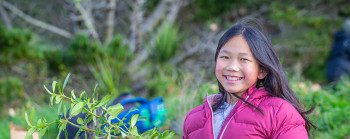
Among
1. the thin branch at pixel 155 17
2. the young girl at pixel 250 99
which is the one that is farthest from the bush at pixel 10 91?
the young girl at pixel 250 99

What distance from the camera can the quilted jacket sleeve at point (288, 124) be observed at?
128 centimetres

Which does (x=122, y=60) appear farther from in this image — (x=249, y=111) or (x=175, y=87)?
(x=249, y=111)

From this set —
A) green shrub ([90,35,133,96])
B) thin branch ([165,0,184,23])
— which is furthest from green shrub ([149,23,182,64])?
thin branch ([165,0,184,23])

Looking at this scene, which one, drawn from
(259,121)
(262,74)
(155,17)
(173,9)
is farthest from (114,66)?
(259,121)

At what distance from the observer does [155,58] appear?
6.02 m

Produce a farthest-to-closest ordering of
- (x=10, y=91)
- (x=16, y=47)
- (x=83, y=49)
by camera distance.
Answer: (x=83, y=49) → (x=10, y=91) → (x=16, y=47)

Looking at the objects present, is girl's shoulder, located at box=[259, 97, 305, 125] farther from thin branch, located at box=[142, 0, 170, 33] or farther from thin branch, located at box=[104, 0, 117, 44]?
thin branch, located at box=[142, 0, 170, 33]

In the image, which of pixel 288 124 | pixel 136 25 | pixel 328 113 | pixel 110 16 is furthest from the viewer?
pixel 136 25

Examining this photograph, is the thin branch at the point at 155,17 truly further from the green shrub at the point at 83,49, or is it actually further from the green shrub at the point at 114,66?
the green shrub at the point at 83,49

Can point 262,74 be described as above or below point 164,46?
below

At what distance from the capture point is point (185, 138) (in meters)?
1.62

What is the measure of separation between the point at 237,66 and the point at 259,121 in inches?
10.5

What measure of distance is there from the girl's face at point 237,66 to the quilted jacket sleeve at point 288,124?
20cm

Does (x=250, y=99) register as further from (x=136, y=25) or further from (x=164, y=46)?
(x=136, y=25)
